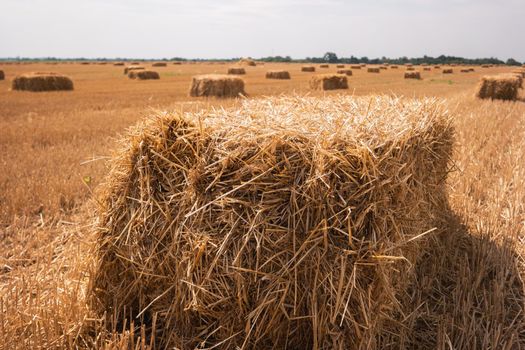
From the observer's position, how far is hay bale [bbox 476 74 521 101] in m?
15.3

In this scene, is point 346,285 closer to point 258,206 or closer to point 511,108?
point 258,206

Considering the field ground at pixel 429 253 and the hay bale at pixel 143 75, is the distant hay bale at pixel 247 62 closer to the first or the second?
the hay bale at pixel 143 75

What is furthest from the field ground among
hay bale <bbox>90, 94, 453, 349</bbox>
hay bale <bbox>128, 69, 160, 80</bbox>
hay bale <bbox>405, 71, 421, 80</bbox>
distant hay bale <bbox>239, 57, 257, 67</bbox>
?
distant hay bale <bbox>239, 57, 257, 67</bbox>

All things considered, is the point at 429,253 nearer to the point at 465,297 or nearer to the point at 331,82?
the point at 465,297

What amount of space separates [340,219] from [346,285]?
13.3 inches

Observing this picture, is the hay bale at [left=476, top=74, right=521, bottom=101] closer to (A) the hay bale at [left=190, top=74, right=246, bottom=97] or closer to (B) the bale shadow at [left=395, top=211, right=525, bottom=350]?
(A) the hay bale at [left=190, top=74, right=246, bottom=97]

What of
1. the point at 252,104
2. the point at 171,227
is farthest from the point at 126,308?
the point at 252,104

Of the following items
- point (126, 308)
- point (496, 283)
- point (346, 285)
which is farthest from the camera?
point (496, 283)

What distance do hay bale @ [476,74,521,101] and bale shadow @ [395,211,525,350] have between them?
44.1 feet

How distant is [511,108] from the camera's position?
12.9 m

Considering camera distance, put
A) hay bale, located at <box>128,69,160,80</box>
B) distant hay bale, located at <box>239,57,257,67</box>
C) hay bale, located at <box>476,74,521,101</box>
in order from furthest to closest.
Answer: distant hay bale, located at <box>239,57,257,67</box>
hay bale, located at <box>128,69,160,80</box>
hay bale, located at <box>476,74,521,101</box>

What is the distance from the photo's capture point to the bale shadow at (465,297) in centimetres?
275

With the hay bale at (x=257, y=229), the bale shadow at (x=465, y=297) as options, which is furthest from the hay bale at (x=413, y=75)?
the hay bale at (x=257, y=229)

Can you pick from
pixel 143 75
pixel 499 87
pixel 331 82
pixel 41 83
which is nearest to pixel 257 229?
pixel 499 87
